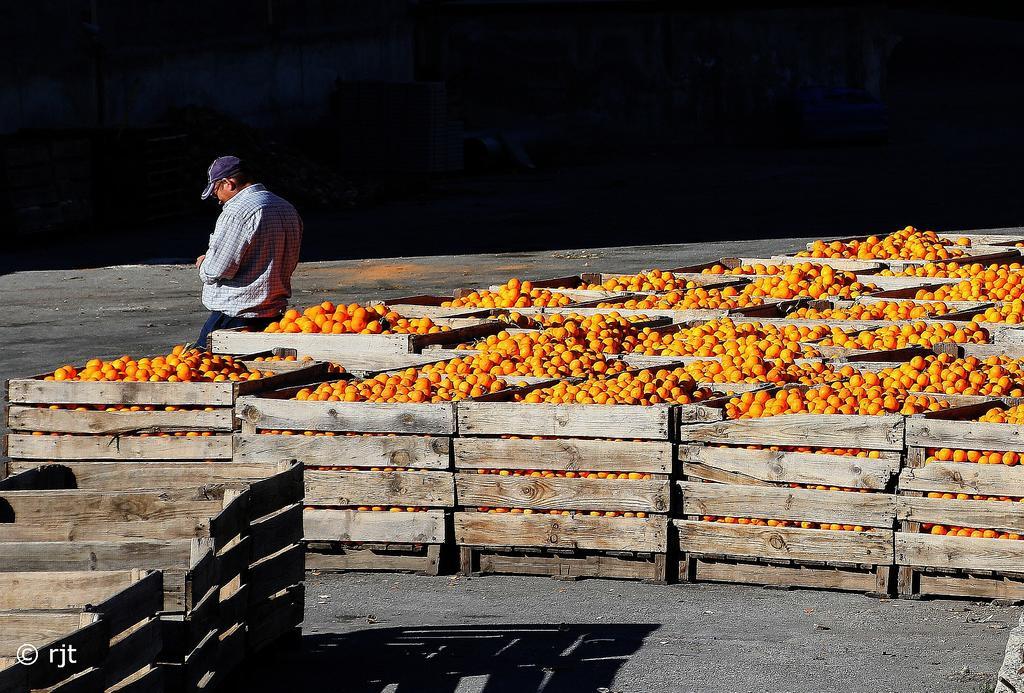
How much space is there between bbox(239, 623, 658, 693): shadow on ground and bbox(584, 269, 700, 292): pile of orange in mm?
5385

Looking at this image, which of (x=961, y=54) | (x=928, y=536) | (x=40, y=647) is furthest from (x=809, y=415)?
(x=961, y=54)

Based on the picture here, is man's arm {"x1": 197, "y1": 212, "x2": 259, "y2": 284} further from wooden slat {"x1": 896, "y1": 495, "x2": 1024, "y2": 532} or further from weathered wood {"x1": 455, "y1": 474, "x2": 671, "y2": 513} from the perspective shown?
wooden slat {"x1": 896, "y1": 495, "x2": 1024, "y2": 532}

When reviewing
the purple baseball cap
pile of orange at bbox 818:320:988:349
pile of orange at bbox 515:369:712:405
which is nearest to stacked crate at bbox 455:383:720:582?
pile of orange at bbox 515:369:712:405

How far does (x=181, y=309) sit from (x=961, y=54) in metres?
57.8

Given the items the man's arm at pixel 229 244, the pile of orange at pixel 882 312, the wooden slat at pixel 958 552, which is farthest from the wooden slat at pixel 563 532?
the pile of orange at pixel 882 312

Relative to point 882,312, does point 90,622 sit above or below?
below

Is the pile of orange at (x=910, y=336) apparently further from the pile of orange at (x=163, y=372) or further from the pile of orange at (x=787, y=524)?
the pile of orange at (x=163, y=372)

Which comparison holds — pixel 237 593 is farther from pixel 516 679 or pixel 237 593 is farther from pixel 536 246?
pixel 536 246

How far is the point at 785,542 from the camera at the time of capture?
25.9 feet

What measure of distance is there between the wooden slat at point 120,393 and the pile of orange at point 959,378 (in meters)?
3.46

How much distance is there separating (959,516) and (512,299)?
502 centimetres

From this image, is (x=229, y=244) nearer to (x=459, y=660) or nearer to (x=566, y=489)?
(x=566, y=489)

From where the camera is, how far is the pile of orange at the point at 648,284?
12.6 metres

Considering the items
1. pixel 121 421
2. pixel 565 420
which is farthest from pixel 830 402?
pixel 121 421
